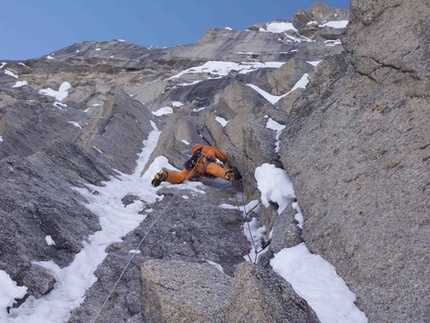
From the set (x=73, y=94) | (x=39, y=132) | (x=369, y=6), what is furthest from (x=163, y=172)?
(x=73, y=94)

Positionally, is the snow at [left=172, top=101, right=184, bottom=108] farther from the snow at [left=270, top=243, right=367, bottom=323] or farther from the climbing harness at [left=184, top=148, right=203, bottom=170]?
the snow at [left=270, top=243, right=367, bottom=323]

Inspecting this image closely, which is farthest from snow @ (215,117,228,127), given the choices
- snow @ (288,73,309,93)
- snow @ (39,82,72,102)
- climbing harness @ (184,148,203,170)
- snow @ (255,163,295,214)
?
snow @ (39,82,72,102)

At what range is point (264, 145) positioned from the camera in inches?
423

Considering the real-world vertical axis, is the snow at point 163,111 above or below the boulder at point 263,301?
above

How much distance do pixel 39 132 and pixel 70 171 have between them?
40.9 ft

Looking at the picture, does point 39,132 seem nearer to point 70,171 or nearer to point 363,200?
point 70,171

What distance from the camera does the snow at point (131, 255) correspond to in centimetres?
533

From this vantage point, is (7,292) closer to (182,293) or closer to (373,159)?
(182,293)

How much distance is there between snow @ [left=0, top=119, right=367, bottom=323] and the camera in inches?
210

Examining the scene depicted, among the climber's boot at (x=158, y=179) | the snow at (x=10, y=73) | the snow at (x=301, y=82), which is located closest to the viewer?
the climber's boot at (x=158, y=179)

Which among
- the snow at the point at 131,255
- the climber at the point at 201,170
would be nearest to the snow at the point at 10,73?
the climber at the point at 201,170

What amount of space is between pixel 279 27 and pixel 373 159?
66.8 meters

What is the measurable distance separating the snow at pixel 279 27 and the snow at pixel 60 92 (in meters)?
33.2

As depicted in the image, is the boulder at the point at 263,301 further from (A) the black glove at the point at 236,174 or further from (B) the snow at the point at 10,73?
(B) the snow at the point at 10,73
